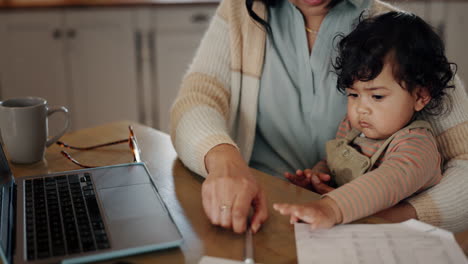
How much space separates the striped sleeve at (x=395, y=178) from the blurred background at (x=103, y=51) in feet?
6.58

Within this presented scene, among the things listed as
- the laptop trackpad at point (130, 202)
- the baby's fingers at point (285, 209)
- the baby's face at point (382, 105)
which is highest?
the baby's face at point (382, 105)

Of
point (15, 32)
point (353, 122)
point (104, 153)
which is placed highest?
point (353, 122)

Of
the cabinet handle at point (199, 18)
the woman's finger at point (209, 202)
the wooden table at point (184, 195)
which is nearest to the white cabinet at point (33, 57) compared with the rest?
the cabinet handle at point (199, 18)

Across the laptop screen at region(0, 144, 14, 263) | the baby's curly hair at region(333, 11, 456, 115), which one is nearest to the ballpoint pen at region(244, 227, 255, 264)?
the laptop screen at region(0, 144, 14, 263)

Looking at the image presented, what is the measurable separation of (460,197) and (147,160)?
618mm

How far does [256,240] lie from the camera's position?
70 centimetres

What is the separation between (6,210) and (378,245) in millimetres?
535

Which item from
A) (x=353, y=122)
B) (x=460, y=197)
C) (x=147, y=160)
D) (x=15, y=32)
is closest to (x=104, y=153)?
(x=147, y=160)

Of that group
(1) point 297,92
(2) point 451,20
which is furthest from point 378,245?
(2) point 451,20

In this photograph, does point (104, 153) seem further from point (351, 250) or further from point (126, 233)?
point (351, 250)

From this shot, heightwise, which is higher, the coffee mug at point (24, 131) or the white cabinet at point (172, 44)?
the coffee mug at point (24, 131)

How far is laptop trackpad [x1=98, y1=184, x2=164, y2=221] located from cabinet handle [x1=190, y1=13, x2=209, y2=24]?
2.19 m

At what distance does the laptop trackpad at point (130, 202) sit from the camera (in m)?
0.73

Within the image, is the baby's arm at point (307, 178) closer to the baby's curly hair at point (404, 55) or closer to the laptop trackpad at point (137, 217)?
the baby's curly hair at point (404, 55)
